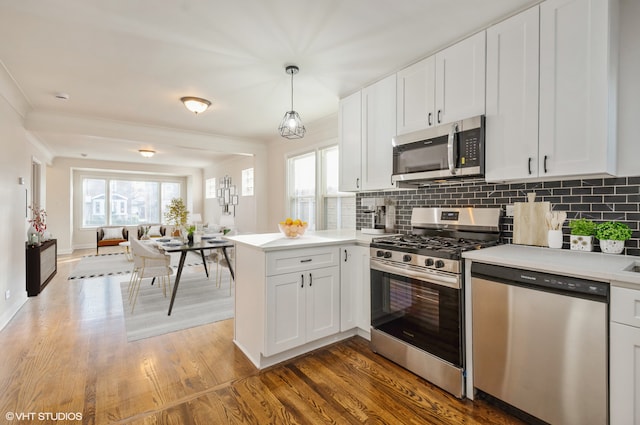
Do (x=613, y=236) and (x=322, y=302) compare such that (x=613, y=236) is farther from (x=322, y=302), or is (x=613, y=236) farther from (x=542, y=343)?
(x=322, y=302)

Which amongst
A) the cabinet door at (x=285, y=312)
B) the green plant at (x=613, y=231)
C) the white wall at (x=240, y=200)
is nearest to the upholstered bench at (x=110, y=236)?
the white wall at (x=240, y=200)

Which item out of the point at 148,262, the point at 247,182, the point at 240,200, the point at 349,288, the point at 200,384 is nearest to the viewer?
the point at 200,384

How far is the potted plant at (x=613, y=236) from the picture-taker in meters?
1.79

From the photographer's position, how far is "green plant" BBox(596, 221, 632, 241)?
1786mm

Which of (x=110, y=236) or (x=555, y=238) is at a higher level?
(x=555, y=238)

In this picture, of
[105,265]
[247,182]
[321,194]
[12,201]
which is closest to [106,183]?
[105,265]

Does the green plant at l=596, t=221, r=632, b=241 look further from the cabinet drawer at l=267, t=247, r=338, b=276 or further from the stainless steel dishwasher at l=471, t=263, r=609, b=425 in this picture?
the cabinet drawer at l=267, t=247, r=338, b=276

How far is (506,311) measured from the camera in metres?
1.76

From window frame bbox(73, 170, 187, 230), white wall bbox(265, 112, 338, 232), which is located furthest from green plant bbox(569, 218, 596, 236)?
window frame bbox(73, 170, 187, 230)

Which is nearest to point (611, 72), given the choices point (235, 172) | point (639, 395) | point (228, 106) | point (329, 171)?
point (639, 395)

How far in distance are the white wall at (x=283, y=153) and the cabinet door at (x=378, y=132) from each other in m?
1.18

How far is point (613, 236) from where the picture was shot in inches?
71.2

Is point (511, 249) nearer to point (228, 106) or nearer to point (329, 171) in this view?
point (329, 171)

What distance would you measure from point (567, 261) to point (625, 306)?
1.04ft
